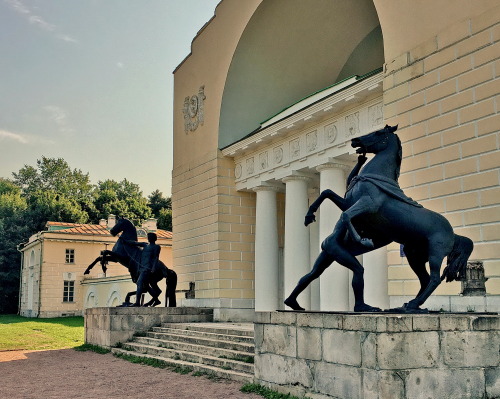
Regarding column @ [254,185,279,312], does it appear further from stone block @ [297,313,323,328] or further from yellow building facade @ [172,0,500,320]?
stone block @ [297,313,323,328]

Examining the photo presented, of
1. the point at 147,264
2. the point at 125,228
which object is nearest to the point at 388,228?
the point at 147,264

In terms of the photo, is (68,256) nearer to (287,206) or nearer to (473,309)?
(287,206)

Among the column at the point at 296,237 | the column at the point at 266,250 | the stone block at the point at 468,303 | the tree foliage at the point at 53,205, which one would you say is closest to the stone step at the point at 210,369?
the stone block at the point at 468,303

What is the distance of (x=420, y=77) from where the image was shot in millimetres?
13344

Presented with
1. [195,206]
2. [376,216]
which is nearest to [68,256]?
[195,206]

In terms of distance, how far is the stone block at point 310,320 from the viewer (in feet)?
25.9

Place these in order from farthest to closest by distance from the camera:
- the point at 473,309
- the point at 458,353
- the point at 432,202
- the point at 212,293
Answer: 1. the point at 212,293
2. the point at 432,202
3. the point at 473,309
4. the point at 458,353

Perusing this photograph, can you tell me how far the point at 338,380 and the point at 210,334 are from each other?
291 inches

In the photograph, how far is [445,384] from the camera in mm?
6945

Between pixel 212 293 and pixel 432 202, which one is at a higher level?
pixel 432 202

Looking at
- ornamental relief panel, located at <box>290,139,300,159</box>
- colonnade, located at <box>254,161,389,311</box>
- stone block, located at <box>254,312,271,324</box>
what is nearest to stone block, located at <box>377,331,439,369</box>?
stone block, located at <box>254,312,271,324</box>

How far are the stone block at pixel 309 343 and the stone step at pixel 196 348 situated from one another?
320cm

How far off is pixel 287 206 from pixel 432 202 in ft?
22.9

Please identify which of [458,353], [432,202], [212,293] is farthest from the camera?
[212,293]
